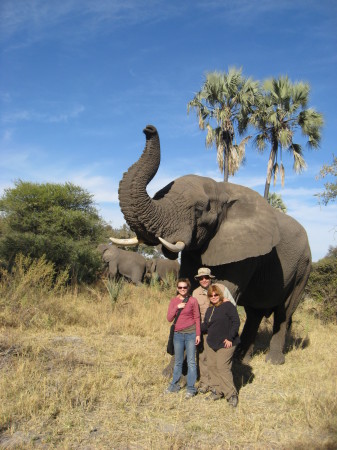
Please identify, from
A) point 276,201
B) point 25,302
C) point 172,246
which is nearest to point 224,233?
point 172,246

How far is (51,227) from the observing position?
13.8m

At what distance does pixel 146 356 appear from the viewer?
22.3 ft

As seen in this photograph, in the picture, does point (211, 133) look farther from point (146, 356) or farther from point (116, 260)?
point (146, 356)

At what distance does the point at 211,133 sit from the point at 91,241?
362 inches

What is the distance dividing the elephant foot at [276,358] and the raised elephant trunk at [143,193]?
3.74 metres

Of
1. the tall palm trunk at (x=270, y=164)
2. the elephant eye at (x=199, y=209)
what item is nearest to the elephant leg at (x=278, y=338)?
the elephant eye at (x=199, y=209)

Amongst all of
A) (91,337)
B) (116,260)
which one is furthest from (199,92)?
(91,337)

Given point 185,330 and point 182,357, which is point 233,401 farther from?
point 185,330

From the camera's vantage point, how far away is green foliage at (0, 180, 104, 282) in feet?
44.1

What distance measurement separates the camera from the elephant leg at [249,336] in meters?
7.71

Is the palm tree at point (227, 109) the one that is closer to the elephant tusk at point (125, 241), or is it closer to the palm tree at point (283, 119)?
the palm tree at point (283, 119)

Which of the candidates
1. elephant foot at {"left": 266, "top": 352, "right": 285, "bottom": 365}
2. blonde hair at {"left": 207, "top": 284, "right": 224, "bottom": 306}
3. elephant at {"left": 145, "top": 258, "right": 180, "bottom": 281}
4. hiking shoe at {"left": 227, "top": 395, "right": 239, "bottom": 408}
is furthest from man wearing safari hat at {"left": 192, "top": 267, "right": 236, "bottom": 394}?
elephant at {"left": 145, "top": 258, "right": 180, "bottom": 281}

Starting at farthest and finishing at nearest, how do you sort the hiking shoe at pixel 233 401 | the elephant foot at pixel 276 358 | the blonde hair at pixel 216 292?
1. the elephant foot at pixel 276 358
2. the blonde hair at pixel 216 292
3. the hiking shoe at pixel 233 401

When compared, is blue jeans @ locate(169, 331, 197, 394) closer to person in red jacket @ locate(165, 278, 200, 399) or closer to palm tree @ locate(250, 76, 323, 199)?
person in red jacket @ locate(165, 278, 200, 399)
